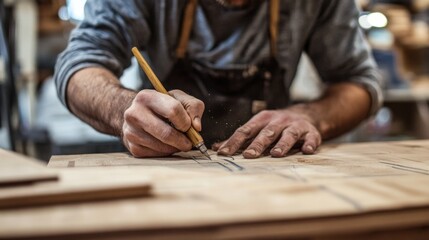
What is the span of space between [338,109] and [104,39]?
Answer: 701 mm

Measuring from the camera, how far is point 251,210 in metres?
0.51

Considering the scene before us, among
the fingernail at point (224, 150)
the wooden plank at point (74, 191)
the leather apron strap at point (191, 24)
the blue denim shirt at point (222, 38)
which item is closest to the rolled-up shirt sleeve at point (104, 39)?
the blue denim shirt at point (222, 38)

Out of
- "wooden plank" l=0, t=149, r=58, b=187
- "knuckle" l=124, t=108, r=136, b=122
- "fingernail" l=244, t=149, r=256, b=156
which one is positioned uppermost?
"wooden plank" l=0, t=149, r=58, b=187

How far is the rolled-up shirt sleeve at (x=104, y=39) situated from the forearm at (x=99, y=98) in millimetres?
33

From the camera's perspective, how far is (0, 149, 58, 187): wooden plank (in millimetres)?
573

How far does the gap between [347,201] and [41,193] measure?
0.34 metres

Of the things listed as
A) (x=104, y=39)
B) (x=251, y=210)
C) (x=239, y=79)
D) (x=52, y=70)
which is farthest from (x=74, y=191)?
(x=52, y=70)

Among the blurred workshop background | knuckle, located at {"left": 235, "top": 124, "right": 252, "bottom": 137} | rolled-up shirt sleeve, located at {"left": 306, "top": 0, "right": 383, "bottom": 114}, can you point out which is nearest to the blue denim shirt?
rolled-up shirt sleeve, located at {"left": 306, "top": 0, "right": 383, "bottom": 114}

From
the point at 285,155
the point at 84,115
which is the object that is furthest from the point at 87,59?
the point at 285,155

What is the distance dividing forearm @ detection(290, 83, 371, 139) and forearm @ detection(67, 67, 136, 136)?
49 centimetres

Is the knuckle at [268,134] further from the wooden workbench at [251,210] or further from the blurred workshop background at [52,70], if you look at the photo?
the blurred workshop background at [52,70]

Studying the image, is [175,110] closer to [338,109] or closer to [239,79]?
[239,79]

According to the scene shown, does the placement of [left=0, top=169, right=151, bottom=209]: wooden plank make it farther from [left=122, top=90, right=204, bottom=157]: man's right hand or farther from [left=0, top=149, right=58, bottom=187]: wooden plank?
[left=122, top=90, right=204, bottom=157]: man's right hand

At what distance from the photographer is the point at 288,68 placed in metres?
1.54
